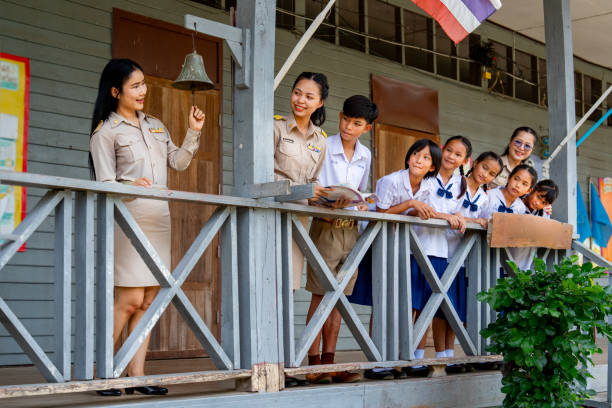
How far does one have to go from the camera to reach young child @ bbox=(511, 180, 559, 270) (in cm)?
535

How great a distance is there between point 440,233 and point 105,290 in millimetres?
2315

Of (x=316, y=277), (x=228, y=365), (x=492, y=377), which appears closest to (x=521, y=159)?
(x=492, y=377)

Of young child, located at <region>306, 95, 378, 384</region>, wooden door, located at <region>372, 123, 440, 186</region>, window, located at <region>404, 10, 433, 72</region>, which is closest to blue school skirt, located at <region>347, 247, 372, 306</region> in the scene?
young child, located at <region>306, 95, 378, 384</region>

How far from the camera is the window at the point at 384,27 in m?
7.78

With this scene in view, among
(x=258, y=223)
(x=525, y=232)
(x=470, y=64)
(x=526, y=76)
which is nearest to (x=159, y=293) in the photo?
(x=258, y=223)

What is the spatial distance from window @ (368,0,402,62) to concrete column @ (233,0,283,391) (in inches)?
163

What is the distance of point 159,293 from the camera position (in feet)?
11.0

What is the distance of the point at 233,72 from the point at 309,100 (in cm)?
46

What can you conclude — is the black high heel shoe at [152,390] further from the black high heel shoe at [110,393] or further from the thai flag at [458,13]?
the thai flag at [458,13]

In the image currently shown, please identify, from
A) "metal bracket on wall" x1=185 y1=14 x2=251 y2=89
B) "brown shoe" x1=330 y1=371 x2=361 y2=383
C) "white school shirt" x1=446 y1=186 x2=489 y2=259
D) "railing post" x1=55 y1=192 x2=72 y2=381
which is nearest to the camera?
"railing post" x1=55 y1=192 x2=72 y2=381

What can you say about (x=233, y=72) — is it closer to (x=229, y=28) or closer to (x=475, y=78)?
(x=229, y=28)

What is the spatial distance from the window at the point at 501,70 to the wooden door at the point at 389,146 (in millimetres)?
1603

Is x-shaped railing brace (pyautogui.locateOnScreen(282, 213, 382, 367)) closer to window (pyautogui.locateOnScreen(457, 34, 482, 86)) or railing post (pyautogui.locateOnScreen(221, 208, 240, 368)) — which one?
railing post (pyautogui.locateOnScreen(221, 208, 240, 368))

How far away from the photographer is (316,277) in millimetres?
4266
